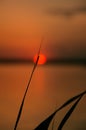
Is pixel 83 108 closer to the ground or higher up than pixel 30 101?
higher up

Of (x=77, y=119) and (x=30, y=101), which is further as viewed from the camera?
(x=30, y=101)

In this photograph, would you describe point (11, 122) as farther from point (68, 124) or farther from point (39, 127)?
point (39, 127)

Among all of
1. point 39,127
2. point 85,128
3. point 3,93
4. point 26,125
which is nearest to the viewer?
point 39,127

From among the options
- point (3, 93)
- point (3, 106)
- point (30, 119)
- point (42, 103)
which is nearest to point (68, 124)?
point (30, 119)

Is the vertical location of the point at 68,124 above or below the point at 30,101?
above

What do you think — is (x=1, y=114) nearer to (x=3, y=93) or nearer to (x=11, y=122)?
(x=11, y=122)

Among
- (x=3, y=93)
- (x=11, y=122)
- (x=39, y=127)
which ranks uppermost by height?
(x=39, y=127)

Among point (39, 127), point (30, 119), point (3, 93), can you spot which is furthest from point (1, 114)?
point (39, 127)

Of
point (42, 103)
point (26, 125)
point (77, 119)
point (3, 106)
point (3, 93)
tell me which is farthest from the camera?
point (3, 93)

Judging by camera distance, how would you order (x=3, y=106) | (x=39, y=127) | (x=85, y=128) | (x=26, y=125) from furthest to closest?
(x=3, y=106), (x=26, y=125), (x=85, y=128), (x=39, y=127)
